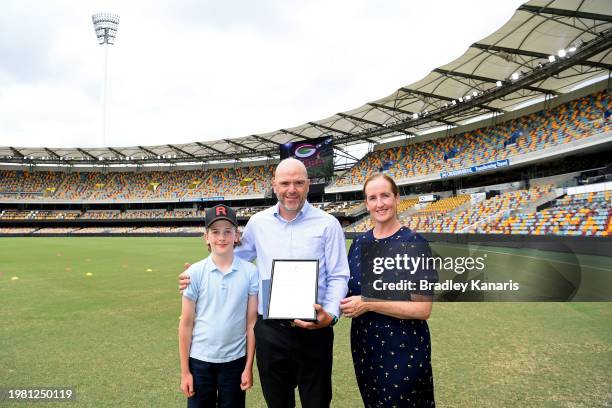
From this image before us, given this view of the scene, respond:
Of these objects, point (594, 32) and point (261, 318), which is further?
point (594, 32)

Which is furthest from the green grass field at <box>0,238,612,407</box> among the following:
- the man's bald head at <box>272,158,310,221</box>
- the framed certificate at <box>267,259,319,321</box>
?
the man's bald head at <box>272,158,310,221</box>

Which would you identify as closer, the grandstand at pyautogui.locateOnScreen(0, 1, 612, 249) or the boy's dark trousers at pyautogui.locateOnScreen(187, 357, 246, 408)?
the boy's dark trousers at pyautogui.locateOnScreen(187, 357, 246, 408)

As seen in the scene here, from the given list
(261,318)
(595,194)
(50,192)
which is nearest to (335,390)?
(261,318)

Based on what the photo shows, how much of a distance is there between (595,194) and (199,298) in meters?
22.7

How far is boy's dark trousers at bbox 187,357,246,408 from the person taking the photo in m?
2.46

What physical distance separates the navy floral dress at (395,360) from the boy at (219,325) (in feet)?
2.57

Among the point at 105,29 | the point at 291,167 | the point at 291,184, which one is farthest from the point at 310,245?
the point at 105,29

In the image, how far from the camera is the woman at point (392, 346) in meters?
2.21

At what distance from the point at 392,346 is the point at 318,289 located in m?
0.56

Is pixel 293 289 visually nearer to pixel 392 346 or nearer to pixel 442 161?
pixel 392 346

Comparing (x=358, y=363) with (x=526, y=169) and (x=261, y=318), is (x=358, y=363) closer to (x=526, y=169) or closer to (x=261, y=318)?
(x=261, y=318)

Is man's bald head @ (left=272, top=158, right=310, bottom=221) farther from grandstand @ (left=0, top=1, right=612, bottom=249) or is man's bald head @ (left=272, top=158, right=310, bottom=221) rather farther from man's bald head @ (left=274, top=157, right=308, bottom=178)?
grandstand @ (left=0, top=1, right=612, bottom=249)

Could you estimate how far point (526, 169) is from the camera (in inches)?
1134

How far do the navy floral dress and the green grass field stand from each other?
130 cm
